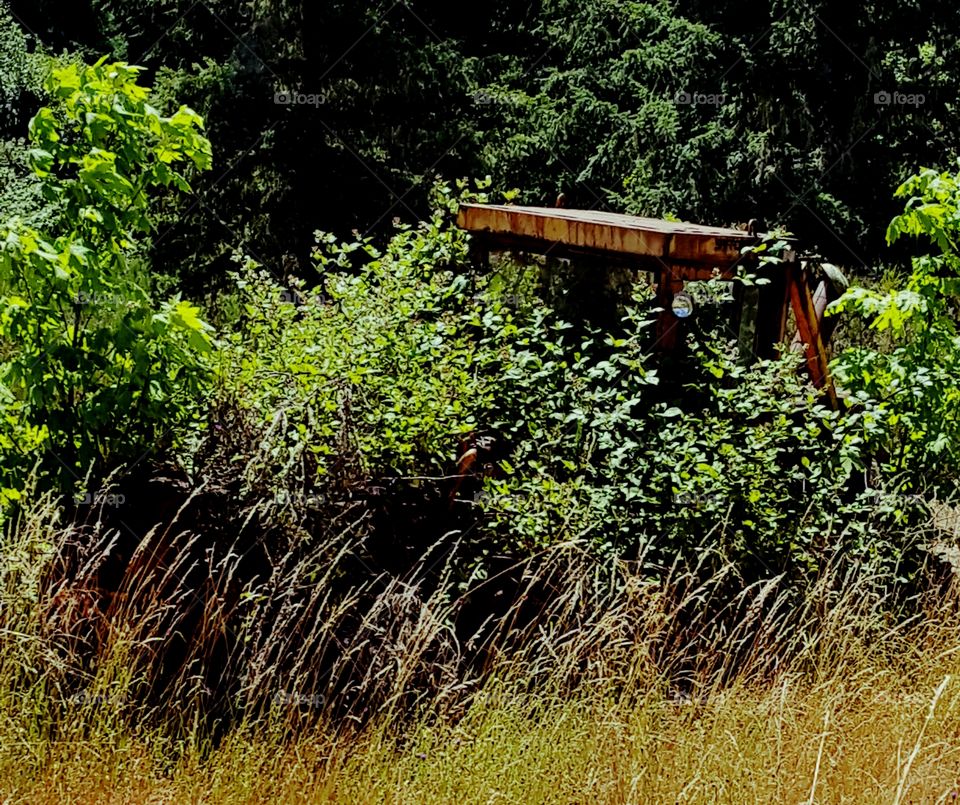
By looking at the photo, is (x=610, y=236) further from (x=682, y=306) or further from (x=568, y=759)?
(x=568, y=759)

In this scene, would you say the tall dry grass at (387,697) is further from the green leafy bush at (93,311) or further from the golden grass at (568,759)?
the green leafy bush at (93,311)

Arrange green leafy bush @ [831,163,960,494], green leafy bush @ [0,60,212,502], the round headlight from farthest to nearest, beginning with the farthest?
the round headlight, green leafy bush @ [831,163,960,494], green leafy bush @ [0,60,212,502]

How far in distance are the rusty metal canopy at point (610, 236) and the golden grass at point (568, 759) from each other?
2.18m

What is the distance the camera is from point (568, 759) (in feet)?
11.9

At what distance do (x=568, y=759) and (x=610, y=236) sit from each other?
2862 millimetres

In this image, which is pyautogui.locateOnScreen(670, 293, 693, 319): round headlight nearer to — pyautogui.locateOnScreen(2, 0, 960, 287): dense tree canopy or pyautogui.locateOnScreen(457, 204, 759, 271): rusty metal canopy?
pyautogui.locateOnScreen(457, 204, 759, 271): rusty metal canopy

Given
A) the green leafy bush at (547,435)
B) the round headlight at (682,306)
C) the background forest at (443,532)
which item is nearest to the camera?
the background forest at (443,532)

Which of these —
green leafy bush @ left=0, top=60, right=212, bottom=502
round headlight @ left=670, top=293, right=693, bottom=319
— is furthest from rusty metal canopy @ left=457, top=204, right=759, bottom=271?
green leafy bush @ left=0, top=60, right=212, bottom=502

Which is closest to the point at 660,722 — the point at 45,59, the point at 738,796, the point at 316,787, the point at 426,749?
the point at 738,796

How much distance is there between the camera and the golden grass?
3.48 m

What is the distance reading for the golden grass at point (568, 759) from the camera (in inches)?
137

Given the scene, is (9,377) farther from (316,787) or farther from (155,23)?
(155,23)

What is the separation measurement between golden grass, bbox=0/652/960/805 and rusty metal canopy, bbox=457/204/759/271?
218 centimetres

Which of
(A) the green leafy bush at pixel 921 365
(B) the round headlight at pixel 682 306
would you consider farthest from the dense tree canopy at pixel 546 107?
(A) the green leafy bush at pixel 921 365
